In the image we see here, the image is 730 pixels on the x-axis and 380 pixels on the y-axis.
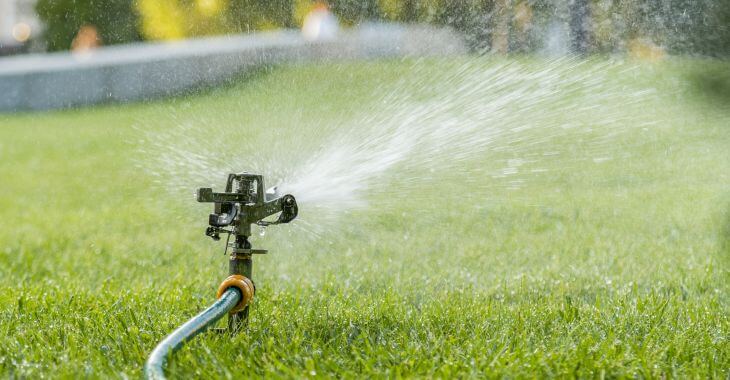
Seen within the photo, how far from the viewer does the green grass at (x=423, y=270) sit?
2.19 meters

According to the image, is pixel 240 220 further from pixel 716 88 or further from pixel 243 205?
pixel 716 88

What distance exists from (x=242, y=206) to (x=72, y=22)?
16.1 metres

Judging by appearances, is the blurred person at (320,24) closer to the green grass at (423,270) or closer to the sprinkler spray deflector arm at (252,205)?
the green grass at (423,270)

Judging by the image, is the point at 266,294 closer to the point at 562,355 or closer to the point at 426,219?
the point at 562,355

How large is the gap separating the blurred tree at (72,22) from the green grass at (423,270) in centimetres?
932

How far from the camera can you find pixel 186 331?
2.08m

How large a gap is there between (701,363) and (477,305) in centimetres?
75

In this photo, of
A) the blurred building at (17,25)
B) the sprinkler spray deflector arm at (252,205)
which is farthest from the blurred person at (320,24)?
the blurred building at (17,25)

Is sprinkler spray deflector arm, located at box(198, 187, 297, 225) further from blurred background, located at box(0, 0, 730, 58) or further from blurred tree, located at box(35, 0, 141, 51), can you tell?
blurred tree, located at box(35, 0, 141, 51)

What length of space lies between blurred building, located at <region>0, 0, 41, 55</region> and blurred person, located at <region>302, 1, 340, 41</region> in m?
12.5

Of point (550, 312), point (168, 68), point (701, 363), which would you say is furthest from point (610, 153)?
point (168, 68)

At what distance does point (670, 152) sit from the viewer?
5.38 meters

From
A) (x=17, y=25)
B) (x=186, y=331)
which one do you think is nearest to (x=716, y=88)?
(x=186, y=331)

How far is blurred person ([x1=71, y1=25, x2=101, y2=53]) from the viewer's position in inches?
551
